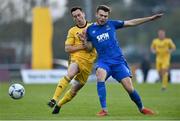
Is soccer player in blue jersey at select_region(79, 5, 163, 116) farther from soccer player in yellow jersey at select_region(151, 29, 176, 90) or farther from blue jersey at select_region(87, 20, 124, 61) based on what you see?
soccer player in yellow jersey at select_region(151, 29, 176, 90)

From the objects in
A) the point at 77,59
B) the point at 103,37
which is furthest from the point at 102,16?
the point at 77,59

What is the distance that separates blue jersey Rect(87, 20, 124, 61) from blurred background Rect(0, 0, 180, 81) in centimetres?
3615

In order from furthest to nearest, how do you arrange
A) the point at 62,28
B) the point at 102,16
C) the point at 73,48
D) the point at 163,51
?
the point at 62,28 < the point at 163,51 < the point at 73,48 < the point at 102,16

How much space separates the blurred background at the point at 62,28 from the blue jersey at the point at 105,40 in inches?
1423

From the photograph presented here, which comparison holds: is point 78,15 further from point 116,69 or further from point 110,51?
point 116,69

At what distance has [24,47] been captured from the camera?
64.2 m

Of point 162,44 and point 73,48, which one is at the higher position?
point 162,44

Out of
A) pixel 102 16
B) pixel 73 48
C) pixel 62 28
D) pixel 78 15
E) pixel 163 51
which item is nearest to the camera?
pixel 102 16

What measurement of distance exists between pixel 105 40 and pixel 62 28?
46.4 m

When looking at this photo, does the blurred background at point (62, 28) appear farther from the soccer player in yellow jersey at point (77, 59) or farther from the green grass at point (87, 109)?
the soccer player in yellow jersey at point (77, 59)

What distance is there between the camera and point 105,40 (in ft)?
54.2

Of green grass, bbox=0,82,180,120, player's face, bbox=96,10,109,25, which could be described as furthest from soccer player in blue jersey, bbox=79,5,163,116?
green grass, bbox=0,82,180,120

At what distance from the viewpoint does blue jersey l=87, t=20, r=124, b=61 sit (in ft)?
54.2

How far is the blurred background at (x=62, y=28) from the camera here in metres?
56.9
